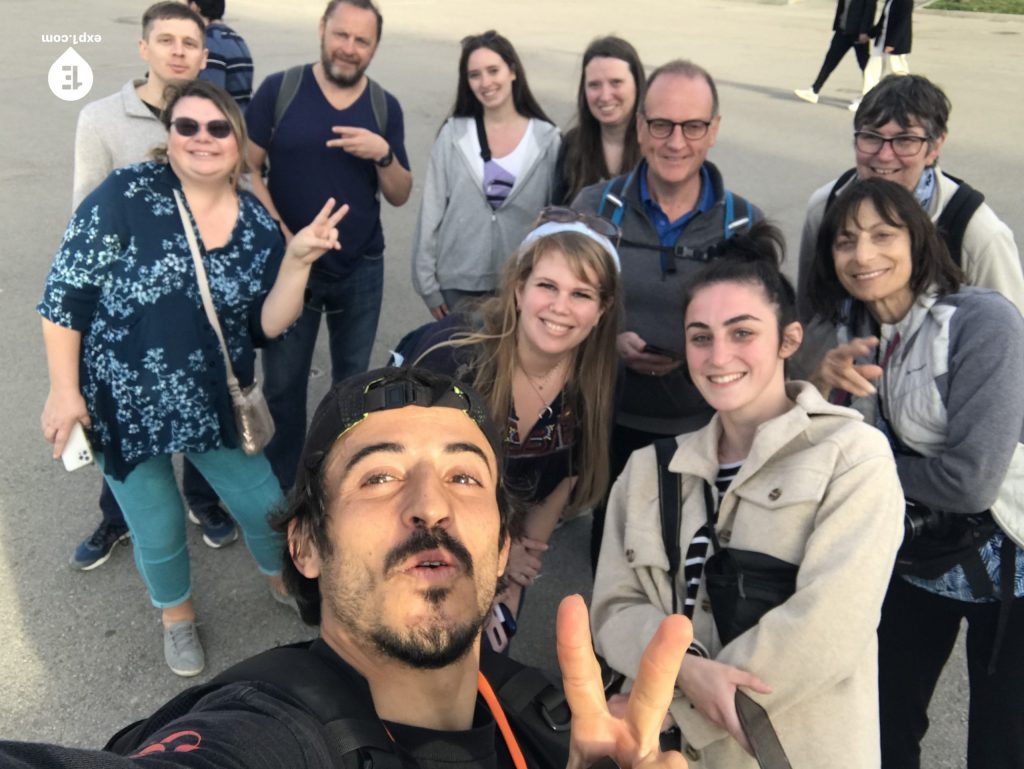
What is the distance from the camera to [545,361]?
274 centimetres

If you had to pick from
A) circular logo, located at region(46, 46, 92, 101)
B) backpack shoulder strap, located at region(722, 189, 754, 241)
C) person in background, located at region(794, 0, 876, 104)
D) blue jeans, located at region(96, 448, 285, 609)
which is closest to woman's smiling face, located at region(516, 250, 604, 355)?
backpack shoulder strap, located at region(722, 189, 754, 241)

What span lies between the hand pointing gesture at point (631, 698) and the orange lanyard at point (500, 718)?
0.99 feet

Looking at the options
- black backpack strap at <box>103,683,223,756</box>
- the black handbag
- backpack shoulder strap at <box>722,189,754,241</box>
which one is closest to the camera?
black backpack strap at <box>103,683,223,756</box>

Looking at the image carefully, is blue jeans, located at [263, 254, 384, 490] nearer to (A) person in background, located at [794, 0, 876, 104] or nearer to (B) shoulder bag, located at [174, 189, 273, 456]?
(B) shoulder bag, located at [174, 189, 273, 456]

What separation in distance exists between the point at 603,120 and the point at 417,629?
109 inches

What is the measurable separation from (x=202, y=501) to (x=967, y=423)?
311 centimetres

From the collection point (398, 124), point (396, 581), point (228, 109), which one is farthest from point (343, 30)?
point (396, 581)

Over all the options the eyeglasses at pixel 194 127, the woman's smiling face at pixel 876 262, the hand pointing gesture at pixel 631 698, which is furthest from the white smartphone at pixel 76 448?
the woman's smiling face at pixel 876 262

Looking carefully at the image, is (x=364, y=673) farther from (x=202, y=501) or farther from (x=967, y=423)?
(x=202, y=501)

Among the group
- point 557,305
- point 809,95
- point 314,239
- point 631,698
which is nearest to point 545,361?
point 557,305

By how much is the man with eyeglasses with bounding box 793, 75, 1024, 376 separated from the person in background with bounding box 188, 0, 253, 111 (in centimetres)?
321

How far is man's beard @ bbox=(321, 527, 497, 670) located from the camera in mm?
1532

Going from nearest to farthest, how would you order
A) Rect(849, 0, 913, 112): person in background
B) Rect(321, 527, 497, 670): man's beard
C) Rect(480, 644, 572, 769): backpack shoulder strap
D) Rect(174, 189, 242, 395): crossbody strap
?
Rect(321, 527, 497, 670): man's beard < Rect(480, 644, 572, 769): backpack shoulder strap < Rect(174, 189, 242, 395): crossbody strap < Rect(849, 0, 913, 112): person in background

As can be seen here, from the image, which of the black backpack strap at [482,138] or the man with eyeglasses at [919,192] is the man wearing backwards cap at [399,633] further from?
the black backpack strap at [482,138]
